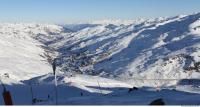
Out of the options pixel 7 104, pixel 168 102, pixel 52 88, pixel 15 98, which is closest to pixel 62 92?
pixel 52 88

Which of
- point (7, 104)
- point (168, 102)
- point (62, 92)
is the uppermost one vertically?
point (7, 104)

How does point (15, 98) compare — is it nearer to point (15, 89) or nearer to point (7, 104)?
point (15, 89)

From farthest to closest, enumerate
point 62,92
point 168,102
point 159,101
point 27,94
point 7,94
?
point 62,92
point 27,94
point 168,102
point 159,101
point 7,94

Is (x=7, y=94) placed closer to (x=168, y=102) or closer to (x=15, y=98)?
(x=168, y=102)

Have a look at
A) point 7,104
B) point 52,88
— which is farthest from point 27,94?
point 7,104

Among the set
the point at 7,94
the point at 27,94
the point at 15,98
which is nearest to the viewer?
the point at 7,94

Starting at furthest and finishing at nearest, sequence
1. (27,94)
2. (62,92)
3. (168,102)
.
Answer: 1. (62,92)
2. (27,94)
3. (168,102)

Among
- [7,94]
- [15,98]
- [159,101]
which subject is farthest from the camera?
[15,98]

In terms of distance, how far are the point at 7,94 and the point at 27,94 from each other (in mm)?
115988

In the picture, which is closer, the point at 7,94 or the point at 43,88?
the point at 7,94

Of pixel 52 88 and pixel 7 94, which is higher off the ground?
pixel 7 94

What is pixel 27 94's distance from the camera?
4978 inches

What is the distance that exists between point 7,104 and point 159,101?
30.1 feet

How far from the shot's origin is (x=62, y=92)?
140m
